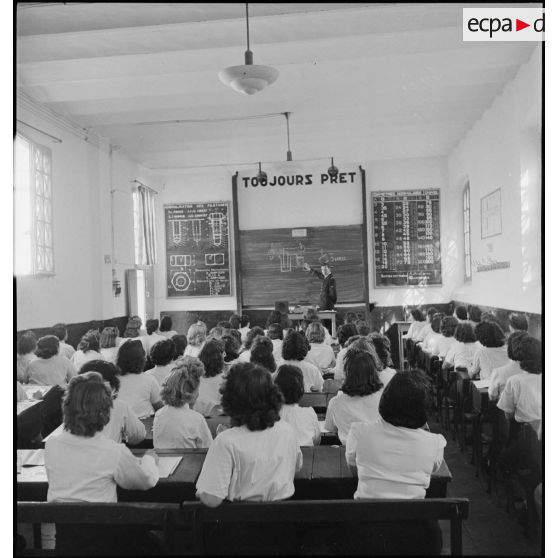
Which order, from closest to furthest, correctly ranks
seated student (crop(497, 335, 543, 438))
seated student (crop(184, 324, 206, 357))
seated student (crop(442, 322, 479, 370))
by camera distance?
seated student (crop(497, 335, 543, 438))
seated student (crop(442, 322, 479, 370))
seated student (crop(184, 324, 206, 357))

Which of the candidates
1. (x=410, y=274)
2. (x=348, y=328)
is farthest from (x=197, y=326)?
(x=410, y=274)

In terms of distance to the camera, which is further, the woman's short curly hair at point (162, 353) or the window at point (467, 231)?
the window at point (467, 231)

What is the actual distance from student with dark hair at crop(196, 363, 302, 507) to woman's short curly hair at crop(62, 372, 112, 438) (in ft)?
1.49

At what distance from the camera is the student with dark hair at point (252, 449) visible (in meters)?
2.12

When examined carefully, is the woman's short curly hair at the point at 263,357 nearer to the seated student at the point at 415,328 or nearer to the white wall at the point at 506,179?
the white wall at the point at 506,179

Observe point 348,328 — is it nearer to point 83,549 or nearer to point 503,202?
point 503,202

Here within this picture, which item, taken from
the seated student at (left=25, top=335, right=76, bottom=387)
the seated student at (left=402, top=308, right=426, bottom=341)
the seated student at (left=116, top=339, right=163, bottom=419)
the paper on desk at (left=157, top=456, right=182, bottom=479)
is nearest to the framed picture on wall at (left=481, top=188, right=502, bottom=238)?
the seated student at (left=402, top=308, right=426, bottom=341)

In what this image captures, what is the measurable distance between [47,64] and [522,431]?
5283 millimetres

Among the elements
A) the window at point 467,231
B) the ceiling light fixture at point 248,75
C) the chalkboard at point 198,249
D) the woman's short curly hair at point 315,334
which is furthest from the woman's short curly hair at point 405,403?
the chalkboard at point 198,249

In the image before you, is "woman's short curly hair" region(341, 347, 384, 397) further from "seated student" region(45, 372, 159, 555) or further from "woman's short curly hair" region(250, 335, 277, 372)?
"seated student" region(45, 372, 159, 555)

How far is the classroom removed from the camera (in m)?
2.16

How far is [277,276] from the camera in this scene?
1124 cm

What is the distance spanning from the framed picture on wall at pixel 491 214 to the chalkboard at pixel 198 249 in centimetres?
513

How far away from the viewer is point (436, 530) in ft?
6.77
